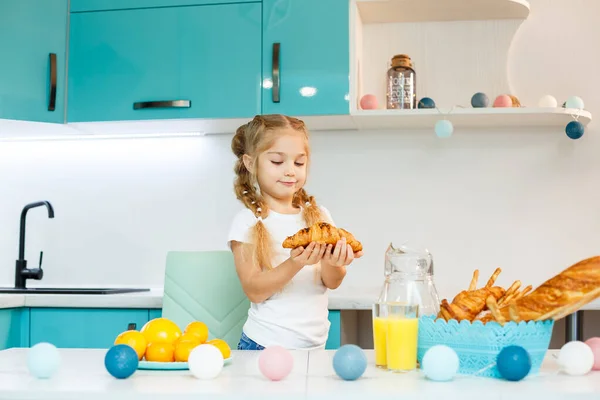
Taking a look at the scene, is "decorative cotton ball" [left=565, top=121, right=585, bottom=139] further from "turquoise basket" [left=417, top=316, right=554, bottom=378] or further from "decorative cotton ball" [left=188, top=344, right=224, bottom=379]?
"decorative cotton ball" [left=188, top=344, right=224, bottom=379]

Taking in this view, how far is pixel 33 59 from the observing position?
9.00 feet

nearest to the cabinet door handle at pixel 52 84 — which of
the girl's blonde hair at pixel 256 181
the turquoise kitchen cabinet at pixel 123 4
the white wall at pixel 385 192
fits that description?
the turquoise kitchen cabinet at pixel 123 4

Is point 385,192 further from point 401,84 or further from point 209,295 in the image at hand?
point 209,295

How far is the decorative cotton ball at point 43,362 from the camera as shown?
1.16 metres

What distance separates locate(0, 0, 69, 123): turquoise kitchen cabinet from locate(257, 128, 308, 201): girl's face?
113 centimetres

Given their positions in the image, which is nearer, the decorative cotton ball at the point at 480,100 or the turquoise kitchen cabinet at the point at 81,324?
the turquoise kitchen cabinet at the point at 81,324

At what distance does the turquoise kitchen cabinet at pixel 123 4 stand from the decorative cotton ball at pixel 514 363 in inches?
74.2

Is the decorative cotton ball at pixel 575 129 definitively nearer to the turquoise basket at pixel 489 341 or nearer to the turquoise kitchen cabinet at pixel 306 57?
the turquoise kitchen cabinet at pixel 306 57

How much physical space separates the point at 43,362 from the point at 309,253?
577 mm

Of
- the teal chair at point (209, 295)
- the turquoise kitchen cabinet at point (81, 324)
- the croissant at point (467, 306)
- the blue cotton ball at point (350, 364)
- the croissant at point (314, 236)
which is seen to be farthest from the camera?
the turquoise kitchen cabinet at point (81, 324)

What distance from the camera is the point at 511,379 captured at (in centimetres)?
114

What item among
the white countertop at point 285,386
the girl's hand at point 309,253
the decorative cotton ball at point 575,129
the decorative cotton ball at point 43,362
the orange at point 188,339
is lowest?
the white countertop at point 285,386

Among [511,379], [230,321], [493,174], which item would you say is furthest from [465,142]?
[511,379]

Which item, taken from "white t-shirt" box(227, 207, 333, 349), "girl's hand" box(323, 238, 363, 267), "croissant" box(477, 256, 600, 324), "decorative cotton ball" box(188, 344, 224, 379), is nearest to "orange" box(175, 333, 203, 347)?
"decorative cotton ball" box(188, 344, 224, 379)
